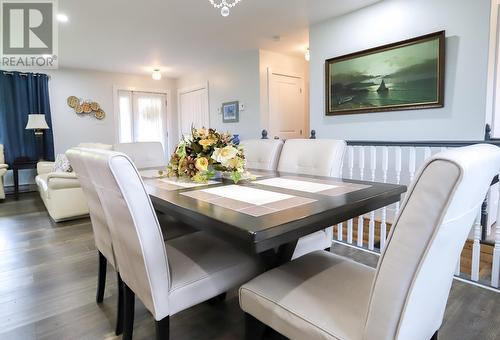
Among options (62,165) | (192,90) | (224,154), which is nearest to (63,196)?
(62,165)

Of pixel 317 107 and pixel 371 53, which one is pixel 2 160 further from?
pixel 371 53

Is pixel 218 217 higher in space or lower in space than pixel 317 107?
lower

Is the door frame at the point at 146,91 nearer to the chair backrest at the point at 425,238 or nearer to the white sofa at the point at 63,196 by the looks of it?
the white sofa at the point at 63,196

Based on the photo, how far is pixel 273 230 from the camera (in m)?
0.91

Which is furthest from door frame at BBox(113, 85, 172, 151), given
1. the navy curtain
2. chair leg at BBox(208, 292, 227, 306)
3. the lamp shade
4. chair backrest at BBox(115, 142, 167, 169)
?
chair leg at BBox(208, 292, 227, 306)

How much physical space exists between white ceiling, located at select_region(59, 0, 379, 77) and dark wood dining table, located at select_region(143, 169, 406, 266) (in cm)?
229

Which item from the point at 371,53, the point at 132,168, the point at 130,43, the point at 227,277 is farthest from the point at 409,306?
the point at 130,43

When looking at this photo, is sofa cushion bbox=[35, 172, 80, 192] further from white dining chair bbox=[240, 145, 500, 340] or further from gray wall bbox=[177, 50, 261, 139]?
white dining chair bbox=[240, 145, 500, 340]

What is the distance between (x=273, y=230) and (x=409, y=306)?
0.39 meters

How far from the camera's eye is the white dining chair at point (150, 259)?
104 centimetres

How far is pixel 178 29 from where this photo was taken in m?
3.89

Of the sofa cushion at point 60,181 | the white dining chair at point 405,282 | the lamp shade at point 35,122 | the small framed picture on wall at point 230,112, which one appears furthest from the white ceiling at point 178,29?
the white dining chair at point 405,282

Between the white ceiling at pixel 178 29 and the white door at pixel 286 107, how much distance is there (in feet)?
1.60

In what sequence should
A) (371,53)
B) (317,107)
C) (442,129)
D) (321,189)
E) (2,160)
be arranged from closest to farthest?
1. (321,189)
2. (442,129)
3. (371,53)
4. (317,107)
5. (2,160)
